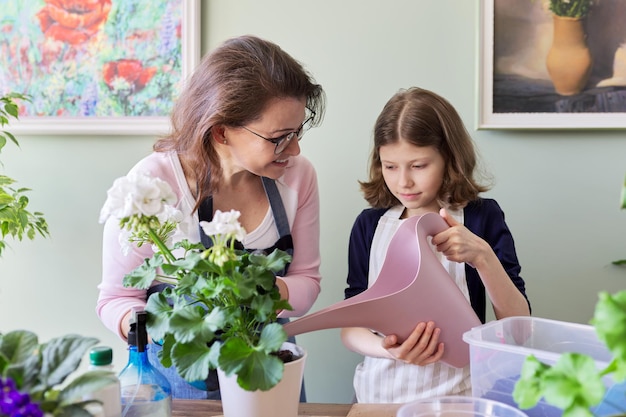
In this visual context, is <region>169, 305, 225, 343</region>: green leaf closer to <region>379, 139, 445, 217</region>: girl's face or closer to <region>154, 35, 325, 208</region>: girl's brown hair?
<region>154, 35, 325, 208</region>: girl's brown hair

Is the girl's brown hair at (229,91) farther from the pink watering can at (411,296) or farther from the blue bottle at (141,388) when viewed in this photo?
the blue bottle at (141,388)

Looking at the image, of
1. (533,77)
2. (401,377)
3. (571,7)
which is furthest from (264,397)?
(571,7)

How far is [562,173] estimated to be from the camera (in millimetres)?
1598

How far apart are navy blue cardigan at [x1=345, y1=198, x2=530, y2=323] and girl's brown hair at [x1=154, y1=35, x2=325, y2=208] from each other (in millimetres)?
382

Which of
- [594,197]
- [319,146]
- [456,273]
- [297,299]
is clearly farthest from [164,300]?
[594,197]

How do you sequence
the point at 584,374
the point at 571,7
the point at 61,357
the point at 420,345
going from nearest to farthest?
1. the point at 584,374
2. the point at 61,357
3. the point at 420,345
4. the point at 571,7

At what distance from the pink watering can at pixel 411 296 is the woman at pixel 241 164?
19 centimetres

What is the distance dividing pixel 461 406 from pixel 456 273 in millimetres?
652

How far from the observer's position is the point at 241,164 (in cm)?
124

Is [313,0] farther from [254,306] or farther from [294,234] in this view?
[254,306]

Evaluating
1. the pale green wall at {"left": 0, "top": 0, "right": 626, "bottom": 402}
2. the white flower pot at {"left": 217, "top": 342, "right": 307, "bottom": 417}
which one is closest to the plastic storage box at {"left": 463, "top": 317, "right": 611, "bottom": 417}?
the white flower pot at {"left": 217, "top": 342, "right": 307, "bottom": 417}

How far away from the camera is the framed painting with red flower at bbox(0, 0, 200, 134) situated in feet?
5.53

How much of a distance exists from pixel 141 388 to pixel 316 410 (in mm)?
285

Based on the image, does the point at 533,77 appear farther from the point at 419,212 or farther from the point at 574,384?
the point at 574,384
